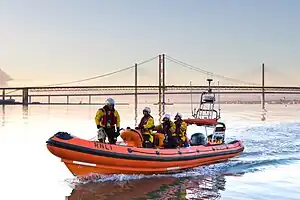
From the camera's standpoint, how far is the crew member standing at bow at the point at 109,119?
10.8m

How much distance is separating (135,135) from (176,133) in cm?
163

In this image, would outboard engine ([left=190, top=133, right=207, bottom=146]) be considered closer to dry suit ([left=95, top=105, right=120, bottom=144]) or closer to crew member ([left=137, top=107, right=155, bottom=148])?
crew member ([left=137, top=107, right=155, bottom=148])

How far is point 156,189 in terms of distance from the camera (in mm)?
9734

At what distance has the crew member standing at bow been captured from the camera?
10.8 m

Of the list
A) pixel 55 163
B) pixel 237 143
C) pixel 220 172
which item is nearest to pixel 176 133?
pixel 220 172

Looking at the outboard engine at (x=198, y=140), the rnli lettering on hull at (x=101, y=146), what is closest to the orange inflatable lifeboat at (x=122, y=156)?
the rnli lettering on hull at (x=101, y=146)

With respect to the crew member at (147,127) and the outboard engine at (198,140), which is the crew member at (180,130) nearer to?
the outboard engine at (198,140)

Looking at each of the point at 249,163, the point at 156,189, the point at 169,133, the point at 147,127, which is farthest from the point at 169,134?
the point at 249,163

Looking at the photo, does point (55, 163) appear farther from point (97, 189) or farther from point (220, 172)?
point (220, 172)

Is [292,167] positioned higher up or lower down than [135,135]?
lower down

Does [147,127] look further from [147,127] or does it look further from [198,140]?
[198,140]

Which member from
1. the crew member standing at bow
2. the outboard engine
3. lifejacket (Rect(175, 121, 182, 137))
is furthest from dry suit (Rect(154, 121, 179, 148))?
the crew member standing at bow

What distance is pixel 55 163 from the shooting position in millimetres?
12688

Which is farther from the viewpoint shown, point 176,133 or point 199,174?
point 176,133
